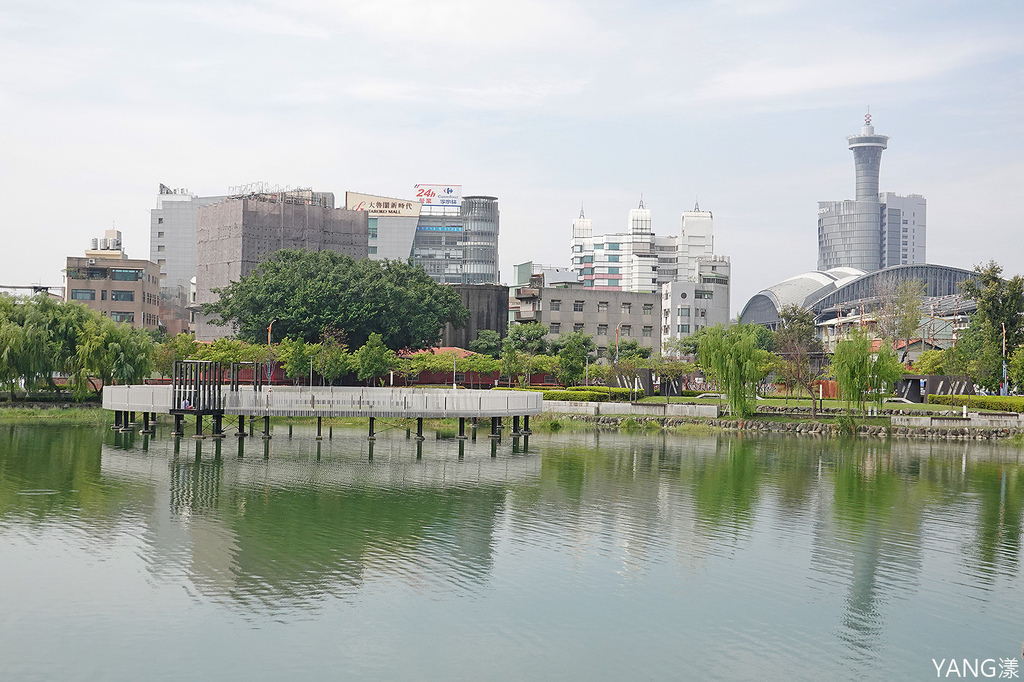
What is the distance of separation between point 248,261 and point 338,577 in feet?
353

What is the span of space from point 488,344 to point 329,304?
25.3 meters

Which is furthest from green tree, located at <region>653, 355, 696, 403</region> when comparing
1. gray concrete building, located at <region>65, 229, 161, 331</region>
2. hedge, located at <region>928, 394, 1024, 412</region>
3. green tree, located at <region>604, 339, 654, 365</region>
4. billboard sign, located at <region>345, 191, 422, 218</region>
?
billboard sign, located at <region>345, 191, 422, 218</region>

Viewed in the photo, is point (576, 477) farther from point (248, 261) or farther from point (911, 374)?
point (248, 261)

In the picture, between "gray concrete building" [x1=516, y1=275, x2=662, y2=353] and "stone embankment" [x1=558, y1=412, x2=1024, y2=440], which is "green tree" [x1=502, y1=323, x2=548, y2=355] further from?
"stone embankment" [x1=558, y1=412, x2=1024, y2=440]

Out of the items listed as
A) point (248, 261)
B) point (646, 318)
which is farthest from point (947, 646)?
point (248, 261)

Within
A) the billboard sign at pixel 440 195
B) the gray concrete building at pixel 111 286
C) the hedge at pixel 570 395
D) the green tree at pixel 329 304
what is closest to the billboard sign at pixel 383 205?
the billboard sign at pixel 440 195

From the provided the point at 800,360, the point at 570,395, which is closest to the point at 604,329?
the point at 800,360

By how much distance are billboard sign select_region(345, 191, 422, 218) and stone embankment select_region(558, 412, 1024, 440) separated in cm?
11040

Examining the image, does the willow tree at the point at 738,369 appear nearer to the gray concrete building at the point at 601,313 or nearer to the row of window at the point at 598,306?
the gray concrete building at the point at 601,313

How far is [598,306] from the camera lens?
110500 millimetres

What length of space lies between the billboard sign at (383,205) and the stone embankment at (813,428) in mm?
110397

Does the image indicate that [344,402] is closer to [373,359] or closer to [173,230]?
[373,359]

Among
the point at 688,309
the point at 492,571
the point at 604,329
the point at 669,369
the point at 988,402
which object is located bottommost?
the point at 492,571

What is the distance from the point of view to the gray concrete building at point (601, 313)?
360 feet
